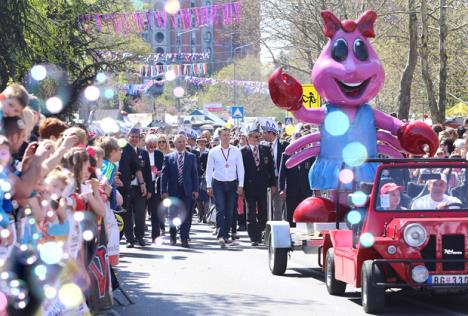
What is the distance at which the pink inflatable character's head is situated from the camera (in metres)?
14.9

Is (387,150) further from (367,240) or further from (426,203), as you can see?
(367,240)

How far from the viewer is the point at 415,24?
32375 millimetres

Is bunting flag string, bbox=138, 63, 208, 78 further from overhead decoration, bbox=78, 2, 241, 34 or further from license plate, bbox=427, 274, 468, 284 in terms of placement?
license plate, bbox=427, 274, 468, 284

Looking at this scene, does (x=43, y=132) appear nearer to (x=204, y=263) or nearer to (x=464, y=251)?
(x=464, y=251)

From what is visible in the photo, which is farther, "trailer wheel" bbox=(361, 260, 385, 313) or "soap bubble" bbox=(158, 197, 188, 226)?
"soap bubble" bbox=(158, 197, 188, 226)

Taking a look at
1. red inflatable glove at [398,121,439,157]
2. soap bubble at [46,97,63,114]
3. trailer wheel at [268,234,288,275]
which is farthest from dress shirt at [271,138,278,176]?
soap bubble at [46,97,63,114]

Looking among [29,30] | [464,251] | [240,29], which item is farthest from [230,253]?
[240,29]

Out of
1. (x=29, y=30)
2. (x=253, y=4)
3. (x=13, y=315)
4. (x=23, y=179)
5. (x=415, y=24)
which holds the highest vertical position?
(x=253, y=4)

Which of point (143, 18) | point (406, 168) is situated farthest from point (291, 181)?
point (143, 18)

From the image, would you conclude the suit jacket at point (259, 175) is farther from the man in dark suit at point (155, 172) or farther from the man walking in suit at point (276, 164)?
the man in dark suit at point (155, 172)

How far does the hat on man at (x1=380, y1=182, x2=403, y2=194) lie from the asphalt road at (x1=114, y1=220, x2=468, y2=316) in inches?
44.6

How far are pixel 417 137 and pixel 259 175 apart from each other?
5064 millimetres

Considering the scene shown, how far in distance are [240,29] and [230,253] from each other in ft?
106

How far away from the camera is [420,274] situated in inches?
409
